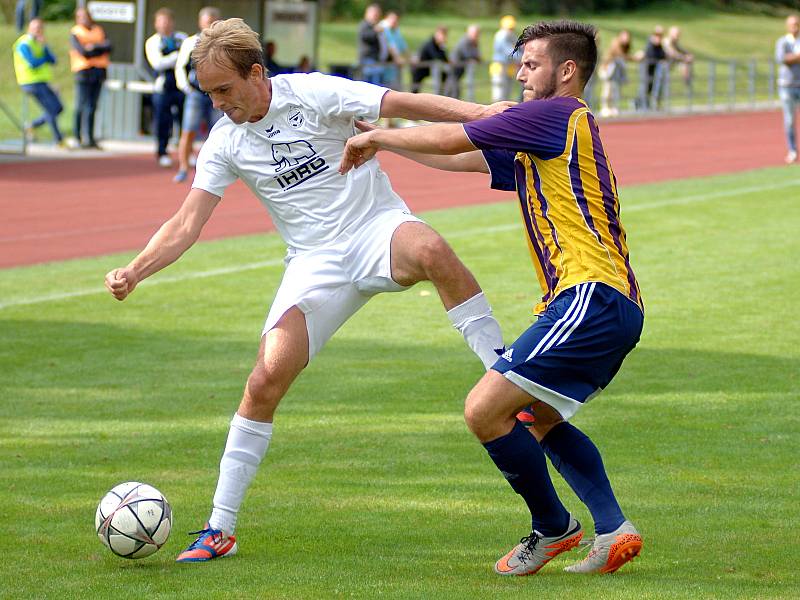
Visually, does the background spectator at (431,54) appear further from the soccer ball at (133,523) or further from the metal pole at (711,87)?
the soccer ball at (133,523)

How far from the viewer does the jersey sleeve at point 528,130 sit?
4938mm

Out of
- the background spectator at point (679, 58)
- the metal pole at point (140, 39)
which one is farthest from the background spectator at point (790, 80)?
the background spectator at point (679, 58)

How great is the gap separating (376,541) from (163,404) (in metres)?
3.10

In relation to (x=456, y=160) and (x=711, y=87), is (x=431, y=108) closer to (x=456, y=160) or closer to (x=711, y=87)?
(x=456, y=160)

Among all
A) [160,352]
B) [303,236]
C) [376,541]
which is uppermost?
[303,236]

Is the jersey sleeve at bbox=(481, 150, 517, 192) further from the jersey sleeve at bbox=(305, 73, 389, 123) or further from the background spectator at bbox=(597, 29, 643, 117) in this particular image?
the background spectator at bbox=(597, 29, 643, 117)

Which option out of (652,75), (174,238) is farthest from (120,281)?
(652,75)

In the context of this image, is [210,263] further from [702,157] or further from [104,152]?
[702,157]

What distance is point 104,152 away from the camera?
2478cm

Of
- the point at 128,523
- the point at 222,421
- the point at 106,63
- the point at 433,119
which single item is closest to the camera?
the point at 128,523

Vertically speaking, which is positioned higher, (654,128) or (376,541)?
(376,541)

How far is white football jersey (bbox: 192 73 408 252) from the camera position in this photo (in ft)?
19.0

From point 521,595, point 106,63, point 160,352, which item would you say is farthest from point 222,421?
point 106,63

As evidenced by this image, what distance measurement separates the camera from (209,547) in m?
5.46
